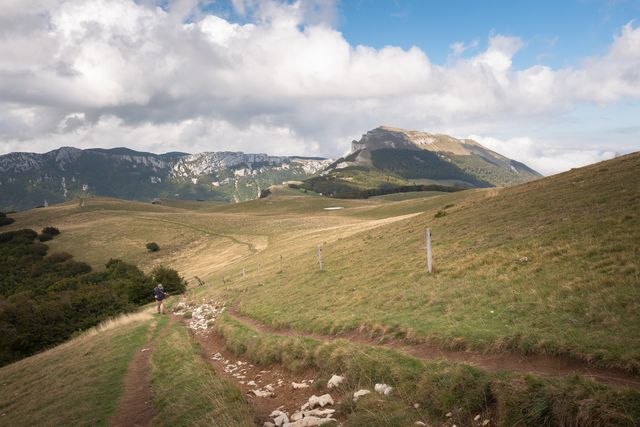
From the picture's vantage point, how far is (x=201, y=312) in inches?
1378

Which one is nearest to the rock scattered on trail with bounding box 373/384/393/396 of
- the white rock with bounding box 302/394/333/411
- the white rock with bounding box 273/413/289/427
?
the white rock with bounding box 302/394/333/411

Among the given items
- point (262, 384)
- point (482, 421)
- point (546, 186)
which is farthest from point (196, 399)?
point (546, 186)

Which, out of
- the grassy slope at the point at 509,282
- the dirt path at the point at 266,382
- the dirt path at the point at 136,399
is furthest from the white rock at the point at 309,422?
the dirt path at the point at 136,399

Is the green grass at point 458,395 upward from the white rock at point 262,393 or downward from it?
upward

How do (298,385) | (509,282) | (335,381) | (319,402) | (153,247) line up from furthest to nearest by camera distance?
(153,247) → (509,282) → (298,385) → (335,381) → (319,402)

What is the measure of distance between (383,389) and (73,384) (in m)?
16.4

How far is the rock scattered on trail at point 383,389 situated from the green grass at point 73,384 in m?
9.83

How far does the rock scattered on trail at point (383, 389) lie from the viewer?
10.6 meters

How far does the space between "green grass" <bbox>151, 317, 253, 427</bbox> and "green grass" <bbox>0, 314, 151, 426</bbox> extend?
194 cm

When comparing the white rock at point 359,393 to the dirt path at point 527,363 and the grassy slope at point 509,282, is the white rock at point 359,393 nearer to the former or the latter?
the dirt path at point 527,363

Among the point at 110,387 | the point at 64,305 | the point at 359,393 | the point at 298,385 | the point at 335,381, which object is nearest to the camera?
the point at 359,393

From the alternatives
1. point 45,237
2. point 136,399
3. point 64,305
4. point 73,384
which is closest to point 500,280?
point 136,399

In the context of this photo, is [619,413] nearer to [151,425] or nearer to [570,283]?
[570,283]

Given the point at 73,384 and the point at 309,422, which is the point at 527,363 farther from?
the point at 73,384
